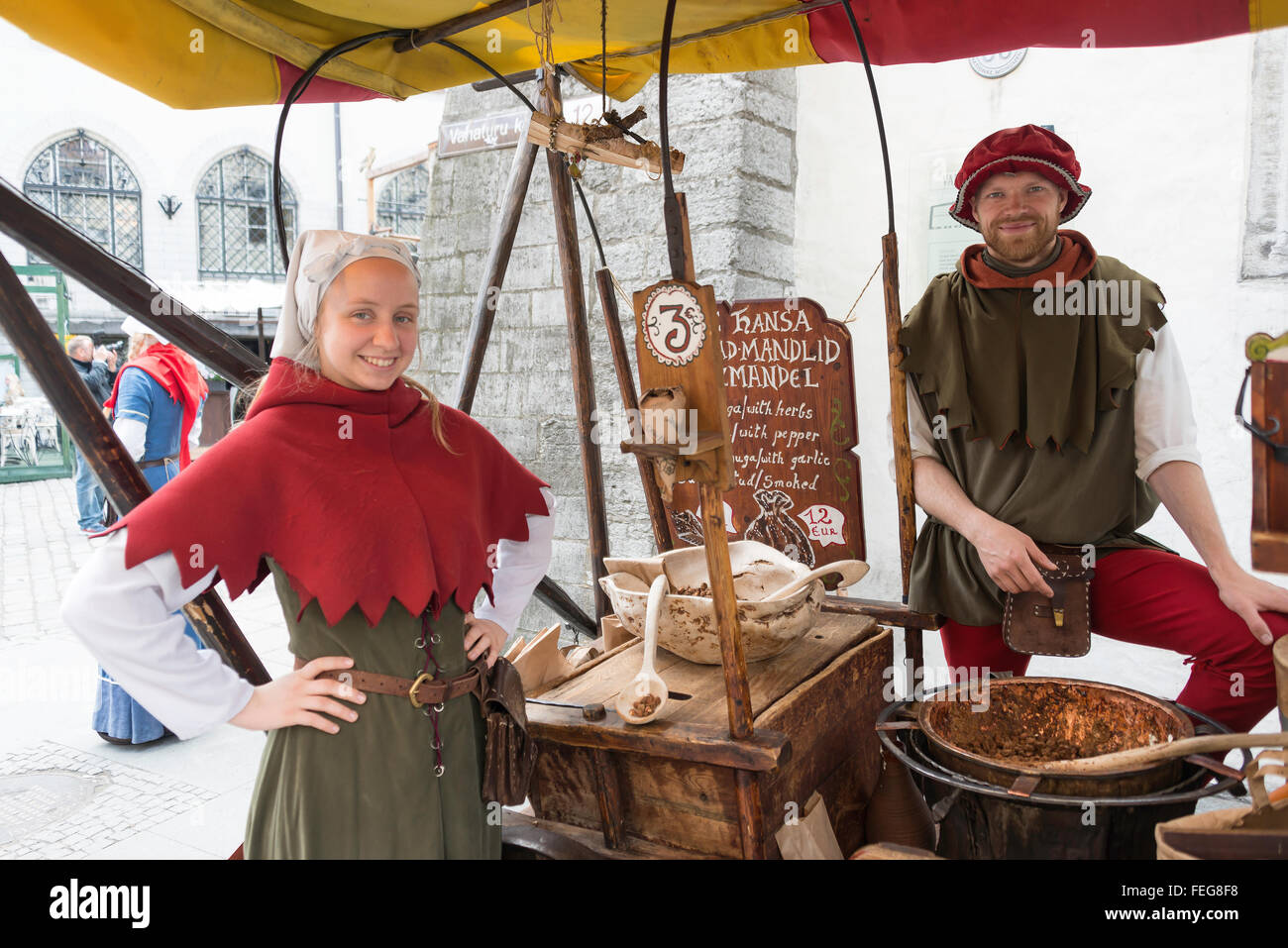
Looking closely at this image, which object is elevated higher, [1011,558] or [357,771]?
[1011,558]

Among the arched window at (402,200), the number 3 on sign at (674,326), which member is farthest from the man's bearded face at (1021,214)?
the arched window at (402,200)

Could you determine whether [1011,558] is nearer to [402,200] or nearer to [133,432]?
[133,432]

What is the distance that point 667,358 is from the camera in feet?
5.56

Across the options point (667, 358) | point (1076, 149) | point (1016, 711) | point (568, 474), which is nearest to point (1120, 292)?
point (1016, 711)

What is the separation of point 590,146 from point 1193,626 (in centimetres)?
199

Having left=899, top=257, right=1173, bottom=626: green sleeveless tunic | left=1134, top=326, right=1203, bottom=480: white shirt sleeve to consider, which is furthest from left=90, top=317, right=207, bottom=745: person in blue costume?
left=1134, top=326, right=1203, bottom=480: white shirt sleeve

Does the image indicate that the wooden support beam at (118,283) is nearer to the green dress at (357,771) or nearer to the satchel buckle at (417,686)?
the green dress at (357,771)

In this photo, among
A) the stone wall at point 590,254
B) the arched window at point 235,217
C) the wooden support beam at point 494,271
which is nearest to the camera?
the wooden support beam at point 494,271

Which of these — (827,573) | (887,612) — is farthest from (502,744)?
(887,612)

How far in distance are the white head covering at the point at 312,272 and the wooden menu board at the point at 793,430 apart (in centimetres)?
166

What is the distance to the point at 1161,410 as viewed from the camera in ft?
7.39

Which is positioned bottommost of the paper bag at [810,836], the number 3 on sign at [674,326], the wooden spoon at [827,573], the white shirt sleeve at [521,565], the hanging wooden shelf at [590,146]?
the paper bag at [810,836]

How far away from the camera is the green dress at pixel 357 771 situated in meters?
1.59

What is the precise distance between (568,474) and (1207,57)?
356 cm
